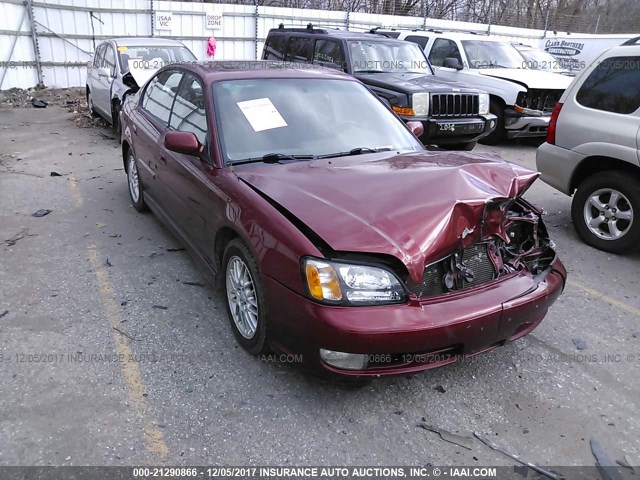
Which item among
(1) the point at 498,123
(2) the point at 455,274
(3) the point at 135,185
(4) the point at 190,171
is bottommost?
(3) the point at 135,185

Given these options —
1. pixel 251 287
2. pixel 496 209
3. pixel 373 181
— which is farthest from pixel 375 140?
pixel 251 287

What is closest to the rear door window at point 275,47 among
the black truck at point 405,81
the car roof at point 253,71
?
the black truck at point 405,81

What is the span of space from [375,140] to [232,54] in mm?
14742

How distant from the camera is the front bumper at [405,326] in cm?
255

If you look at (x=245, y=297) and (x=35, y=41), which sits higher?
(x=35, y=41)

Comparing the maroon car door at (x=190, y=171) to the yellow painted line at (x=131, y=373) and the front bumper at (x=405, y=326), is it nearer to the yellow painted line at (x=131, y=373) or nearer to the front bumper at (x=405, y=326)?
the yellow painted line at (x=131, y=373)

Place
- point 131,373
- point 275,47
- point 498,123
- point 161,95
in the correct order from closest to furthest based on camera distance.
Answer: point 131,373 → point 161,95 → point 498,123 → point 275,47

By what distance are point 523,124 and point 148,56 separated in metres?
6.99

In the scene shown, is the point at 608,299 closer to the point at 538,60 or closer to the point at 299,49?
the point at 299,49

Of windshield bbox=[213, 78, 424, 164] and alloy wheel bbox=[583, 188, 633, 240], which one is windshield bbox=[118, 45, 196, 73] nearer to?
windshield bbox=[213, 78, 424, 164]

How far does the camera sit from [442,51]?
11344 millimetres

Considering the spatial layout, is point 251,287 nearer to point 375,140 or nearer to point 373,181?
point 373,181

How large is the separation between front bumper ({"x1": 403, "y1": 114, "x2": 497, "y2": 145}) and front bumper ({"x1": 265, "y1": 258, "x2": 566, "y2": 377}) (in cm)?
548

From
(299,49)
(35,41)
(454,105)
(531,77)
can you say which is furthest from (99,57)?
(531,77)
